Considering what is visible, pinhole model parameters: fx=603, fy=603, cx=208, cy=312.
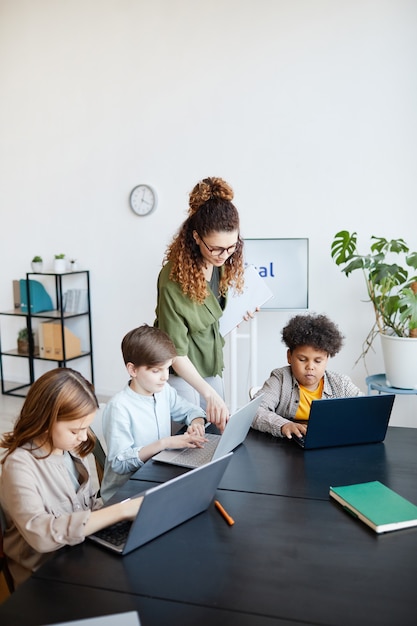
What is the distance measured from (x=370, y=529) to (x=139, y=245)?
3.56 metres

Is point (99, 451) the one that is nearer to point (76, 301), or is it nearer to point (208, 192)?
point (208, 192)

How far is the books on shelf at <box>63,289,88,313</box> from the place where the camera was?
4863 mm

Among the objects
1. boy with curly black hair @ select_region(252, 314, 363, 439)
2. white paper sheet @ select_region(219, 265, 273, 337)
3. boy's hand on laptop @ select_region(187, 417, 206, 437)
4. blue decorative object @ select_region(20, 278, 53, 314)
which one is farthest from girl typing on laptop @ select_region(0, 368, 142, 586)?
blue decorative object @ select_region(20, 278, 53, 314)

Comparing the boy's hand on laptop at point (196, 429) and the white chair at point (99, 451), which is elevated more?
the boy's hand on laptop at point (196, 429)

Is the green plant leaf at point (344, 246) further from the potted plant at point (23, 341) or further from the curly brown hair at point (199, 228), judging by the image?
the potted plant at point (23, 341)

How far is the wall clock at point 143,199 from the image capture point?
4.54m

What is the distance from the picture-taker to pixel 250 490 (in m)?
1.58

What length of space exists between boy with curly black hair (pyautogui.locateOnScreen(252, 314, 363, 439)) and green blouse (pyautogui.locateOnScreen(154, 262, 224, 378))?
0.91ft

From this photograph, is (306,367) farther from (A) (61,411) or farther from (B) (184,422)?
(A) (61,411)

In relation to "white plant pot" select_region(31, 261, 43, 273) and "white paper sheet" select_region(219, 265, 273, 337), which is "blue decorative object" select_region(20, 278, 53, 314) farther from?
"white paper sheet" select_region(219, 265, 273, 337)

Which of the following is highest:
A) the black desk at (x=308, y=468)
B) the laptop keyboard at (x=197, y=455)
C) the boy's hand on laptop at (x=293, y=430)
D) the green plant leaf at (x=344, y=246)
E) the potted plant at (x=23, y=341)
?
the green plant leaf at (x=344, y=246)

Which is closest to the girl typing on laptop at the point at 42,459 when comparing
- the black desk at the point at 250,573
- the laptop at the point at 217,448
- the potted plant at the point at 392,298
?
the black desk at the point at 250,573

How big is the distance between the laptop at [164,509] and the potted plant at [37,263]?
381 cm

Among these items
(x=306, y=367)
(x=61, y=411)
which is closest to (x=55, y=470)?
(x=61, y=411)
